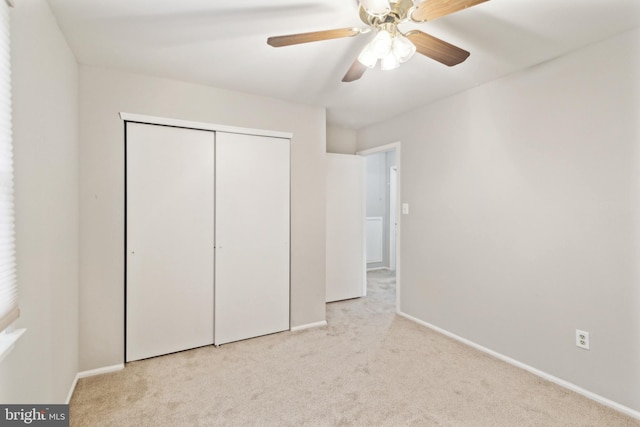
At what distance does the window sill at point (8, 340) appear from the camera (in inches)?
40.7

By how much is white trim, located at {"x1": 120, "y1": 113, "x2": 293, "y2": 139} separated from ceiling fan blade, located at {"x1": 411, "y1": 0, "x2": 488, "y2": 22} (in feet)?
5.99

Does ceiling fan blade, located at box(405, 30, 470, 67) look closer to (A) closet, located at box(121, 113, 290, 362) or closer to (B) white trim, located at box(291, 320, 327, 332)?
(A) closet, located at box(121, 113, 290, 362)

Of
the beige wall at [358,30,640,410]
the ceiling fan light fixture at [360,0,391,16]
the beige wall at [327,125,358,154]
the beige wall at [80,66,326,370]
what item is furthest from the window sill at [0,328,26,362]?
the beige wall at [327,125,358,154]

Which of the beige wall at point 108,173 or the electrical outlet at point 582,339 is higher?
the beige wall at point 108,173

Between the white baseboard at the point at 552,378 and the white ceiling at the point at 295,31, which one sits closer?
the white ceiling at the point at 295,31

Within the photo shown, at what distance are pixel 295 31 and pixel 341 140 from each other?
7.73 feet

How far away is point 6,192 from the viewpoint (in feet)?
3.70

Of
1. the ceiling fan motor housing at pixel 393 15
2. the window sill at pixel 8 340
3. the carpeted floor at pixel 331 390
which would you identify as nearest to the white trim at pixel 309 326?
the carpeted floor at pixel 331 390

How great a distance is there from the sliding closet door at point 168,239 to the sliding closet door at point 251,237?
0.34 ft

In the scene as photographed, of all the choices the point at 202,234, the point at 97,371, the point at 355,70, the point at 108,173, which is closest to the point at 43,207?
the point at 108,173

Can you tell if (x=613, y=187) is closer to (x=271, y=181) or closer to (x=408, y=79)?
(x=408, y=79)

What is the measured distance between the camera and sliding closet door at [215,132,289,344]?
2750 mm

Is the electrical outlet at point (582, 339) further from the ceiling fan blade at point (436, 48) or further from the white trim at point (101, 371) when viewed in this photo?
the white trim at point (101, 371)

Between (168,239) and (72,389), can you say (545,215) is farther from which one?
(72,389)
